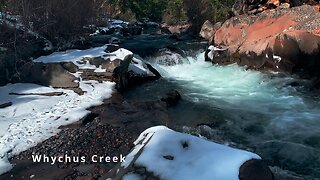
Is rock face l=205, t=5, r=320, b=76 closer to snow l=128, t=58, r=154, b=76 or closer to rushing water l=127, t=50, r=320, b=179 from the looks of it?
rushing water l=127, t=50, r=320, b=179

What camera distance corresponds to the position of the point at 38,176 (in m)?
6.73

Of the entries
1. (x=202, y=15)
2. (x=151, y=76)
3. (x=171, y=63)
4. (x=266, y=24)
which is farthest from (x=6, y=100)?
(x=202, y=15)

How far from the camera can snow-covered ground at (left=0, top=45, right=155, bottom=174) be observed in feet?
26.6

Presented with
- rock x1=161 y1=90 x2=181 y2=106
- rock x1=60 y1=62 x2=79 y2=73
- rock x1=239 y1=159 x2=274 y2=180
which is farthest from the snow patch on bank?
rock x1=239 y1=159 x2=274 y2=180

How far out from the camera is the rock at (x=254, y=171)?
4031 mm

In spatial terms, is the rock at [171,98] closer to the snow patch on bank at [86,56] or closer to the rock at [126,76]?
the rock at [126,76]

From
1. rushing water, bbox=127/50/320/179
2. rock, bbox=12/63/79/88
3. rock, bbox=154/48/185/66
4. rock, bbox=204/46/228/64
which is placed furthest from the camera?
rock, bbox=154/48/185/66

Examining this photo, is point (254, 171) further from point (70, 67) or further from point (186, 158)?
point (70, 67)

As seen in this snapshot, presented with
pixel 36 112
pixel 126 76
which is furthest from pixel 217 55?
pixel 36 112

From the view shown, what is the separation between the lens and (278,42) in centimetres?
1527

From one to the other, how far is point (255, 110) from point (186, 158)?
23.6 feet

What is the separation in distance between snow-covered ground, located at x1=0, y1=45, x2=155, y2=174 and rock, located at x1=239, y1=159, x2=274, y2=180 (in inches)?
198

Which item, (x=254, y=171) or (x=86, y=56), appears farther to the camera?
(x=86, y=56)

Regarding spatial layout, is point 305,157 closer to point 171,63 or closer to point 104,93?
point 104,93
